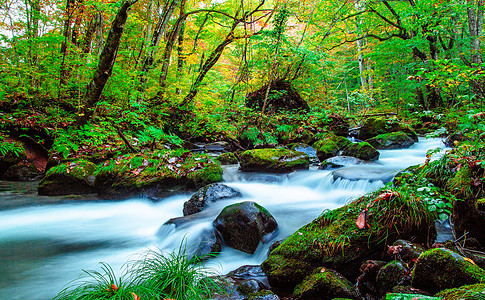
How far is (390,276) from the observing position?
227cm

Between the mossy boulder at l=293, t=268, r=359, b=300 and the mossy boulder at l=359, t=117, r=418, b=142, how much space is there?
37.3 feet

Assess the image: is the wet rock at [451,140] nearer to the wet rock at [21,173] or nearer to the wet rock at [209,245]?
the wet rock at [209,245]

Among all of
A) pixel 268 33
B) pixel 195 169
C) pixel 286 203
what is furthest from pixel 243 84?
pixel 286 203

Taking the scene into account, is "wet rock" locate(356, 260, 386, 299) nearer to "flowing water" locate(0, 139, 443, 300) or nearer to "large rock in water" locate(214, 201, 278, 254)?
"flowing water" locate(0, 139, 443, 300)

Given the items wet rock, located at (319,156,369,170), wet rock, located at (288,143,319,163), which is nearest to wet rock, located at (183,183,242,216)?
wet rock, located at (319,156,369,170)

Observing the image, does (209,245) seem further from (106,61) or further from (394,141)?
(394,141)

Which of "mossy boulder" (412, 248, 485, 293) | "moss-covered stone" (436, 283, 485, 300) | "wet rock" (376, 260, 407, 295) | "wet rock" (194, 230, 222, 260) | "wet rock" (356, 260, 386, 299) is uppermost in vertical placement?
"moss-covered stone" (436, 283, 485, 300)

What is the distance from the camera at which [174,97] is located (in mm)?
7441

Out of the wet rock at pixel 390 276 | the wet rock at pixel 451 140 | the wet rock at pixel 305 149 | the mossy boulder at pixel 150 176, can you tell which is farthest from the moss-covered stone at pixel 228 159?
the wet rock at pixel 390 276

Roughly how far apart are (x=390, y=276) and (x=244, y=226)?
2.06 meters

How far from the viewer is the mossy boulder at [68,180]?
6.43m

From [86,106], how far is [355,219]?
5205mm

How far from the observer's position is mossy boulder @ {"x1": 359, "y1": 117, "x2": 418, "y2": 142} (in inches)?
467

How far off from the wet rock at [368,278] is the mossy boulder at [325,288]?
0.21 metres
